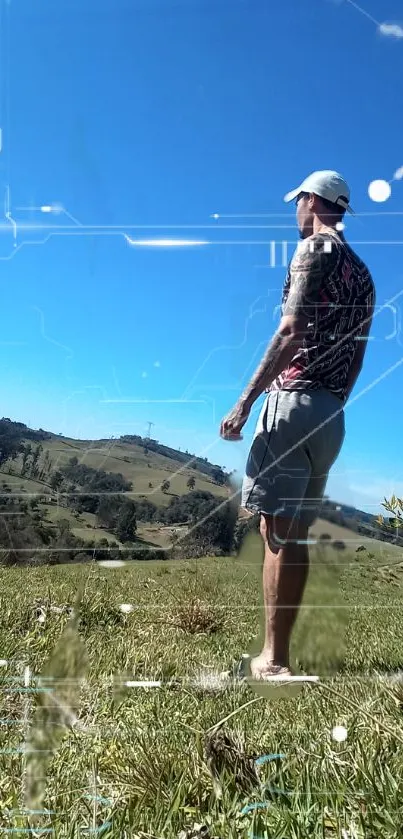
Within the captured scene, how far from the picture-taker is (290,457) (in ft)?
4.41

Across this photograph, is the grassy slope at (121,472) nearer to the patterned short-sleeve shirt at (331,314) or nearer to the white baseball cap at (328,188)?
the patterned short-sleeve shirt at (331,314)

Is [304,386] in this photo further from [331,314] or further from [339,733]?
[339,733]

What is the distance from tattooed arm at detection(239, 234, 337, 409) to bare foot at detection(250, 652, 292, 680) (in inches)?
21.7

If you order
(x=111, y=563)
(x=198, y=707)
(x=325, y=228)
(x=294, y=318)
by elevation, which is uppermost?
(x=325, y=228)

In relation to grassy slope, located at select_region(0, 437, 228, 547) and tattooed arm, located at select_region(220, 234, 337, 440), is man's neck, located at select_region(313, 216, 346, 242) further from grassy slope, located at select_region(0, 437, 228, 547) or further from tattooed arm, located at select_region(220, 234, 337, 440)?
grassy slope, located at select_region(0, 437, 228, 547)

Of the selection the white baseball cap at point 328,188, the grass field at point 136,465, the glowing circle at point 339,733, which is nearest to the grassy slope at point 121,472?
the grass field at point 136,465

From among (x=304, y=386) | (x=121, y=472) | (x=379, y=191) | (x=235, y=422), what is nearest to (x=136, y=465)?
(x=121, y=472)

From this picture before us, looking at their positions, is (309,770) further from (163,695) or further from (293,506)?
(293,506)

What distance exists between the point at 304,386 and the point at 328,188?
407 mm

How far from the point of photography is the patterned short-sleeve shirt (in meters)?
1.33

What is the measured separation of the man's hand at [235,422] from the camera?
1.33 metres

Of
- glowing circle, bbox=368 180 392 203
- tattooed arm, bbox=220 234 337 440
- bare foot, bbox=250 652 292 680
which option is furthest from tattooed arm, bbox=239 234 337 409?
bare foot, bbox=250 652 292 680

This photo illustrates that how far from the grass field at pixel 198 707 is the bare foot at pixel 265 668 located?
40 mm

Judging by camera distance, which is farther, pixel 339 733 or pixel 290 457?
pixel 290 457
